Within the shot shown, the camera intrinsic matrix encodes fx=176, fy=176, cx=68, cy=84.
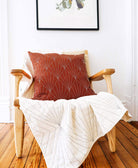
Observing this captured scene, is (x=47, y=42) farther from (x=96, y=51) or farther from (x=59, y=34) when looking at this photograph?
(x=96, y=51)

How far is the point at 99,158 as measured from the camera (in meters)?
1.04

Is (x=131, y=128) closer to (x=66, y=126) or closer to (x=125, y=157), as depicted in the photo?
(x=125, y=157)

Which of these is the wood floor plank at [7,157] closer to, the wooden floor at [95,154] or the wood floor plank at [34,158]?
the wooden floor at [95,154]

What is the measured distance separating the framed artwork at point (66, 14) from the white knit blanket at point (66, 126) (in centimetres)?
107

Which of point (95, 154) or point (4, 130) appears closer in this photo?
point (95, 154)

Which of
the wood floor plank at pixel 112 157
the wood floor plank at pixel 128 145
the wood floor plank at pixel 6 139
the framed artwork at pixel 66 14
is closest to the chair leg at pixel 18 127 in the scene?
the wood floor plank at pixel 6 139

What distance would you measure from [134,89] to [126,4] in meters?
0.87

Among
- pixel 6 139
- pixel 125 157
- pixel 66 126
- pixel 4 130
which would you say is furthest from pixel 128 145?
pixel 4 130

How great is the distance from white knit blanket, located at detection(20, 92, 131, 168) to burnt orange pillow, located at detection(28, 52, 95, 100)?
22 centimetres

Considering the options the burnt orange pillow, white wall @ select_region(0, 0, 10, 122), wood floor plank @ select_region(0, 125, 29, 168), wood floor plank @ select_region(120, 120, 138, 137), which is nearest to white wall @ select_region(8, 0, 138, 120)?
white wall @ select_region(0, 0, 10, 122)

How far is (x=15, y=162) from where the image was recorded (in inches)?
39.0

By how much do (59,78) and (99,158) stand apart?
0.56 metres

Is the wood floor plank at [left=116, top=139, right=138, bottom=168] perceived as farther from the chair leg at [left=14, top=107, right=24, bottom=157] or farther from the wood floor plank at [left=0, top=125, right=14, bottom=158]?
the wood floor plank at [left=0, top=125, right=14, bottom=158]

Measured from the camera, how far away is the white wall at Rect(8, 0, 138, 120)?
5.73ft
